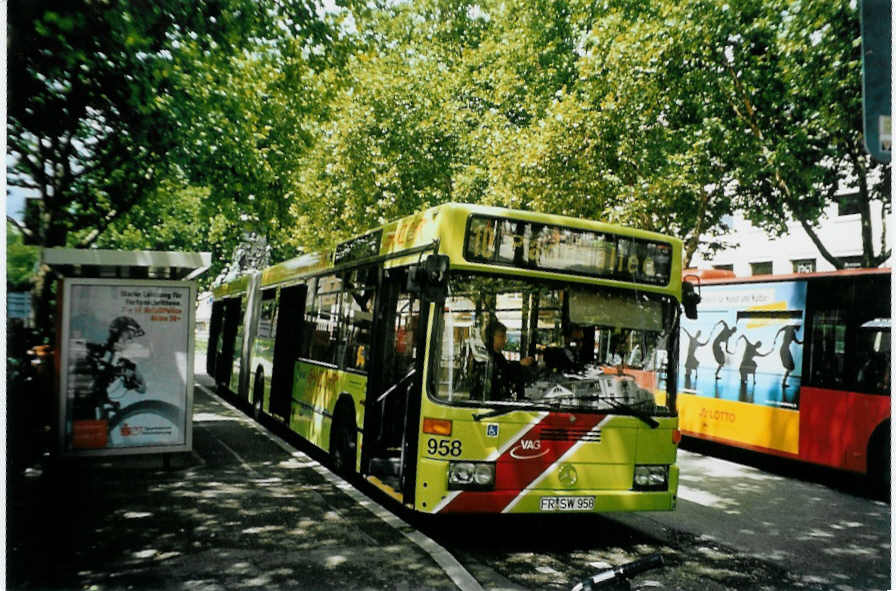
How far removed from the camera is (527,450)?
6.37 meters

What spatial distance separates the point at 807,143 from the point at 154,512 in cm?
1305

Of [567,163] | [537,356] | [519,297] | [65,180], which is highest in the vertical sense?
[567,163]

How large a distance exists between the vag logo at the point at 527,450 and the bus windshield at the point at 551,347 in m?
0.29

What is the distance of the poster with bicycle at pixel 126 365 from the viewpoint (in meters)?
8.63

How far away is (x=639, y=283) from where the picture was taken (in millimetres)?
6949

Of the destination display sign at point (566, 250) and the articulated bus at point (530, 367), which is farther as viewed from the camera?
the destination display sign at point (566, 250)

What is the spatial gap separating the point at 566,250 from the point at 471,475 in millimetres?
2026

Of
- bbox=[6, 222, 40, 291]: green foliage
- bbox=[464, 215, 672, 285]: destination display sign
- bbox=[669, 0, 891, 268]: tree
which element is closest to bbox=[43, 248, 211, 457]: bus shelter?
bbox=[6, 222, 40, 291]: green foliage

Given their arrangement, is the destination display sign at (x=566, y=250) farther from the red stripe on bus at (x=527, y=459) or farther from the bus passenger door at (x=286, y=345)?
the bus passenger door at (x=286, y=345)

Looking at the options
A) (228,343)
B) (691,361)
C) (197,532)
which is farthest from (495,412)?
(228,343)

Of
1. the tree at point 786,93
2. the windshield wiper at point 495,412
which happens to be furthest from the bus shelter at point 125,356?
the tree at point 786,93

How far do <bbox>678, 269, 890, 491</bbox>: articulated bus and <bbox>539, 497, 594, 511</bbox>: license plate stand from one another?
5.04 meters

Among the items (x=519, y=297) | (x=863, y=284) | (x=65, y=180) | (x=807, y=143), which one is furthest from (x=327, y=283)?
(x=807, y=143)

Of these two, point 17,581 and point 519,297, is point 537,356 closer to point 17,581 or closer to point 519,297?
point 519,297
